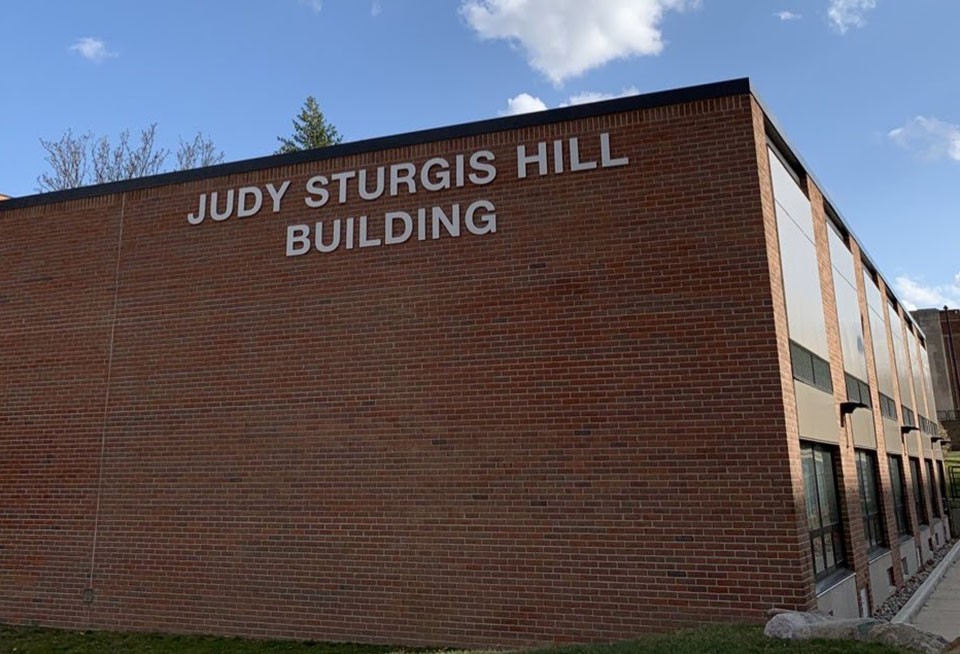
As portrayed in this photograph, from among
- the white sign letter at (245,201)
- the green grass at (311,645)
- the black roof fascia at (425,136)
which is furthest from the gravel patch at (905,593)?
the white sign letter at (245,201)

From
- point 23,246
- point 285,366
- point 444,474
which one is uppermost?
point 23,246

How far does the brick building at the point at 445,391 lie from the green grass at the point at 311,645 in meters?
0.32

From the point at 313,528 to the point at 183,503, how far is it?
82.0 inches

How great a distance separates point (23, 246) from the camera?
42.3 feet

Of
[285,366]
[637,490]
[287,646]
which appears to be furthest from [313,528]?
[637,490]

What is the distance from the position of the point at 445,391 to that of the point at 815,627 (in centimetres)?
506

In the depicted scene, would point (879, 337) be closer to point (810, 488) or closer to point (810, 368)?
point (810, 368)

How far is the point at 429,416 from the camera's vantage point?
1002 cm

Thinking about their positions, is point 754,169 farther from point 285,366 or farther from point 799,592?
point 285,366

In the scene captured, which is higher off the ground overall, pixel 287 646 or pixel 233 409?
pixel 233 409

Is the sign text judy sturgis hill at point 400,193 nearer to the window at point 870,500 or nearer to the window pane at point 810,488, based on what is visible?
the window pane at point 810,488

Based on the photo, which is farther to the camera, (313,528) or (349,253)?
(349,253)

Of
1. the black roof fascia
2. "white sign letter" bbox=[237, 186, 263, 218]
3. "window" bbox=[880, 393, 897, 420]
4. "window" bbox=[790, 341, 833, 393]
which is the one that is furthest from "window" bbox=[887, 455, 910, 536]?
"white sign letter" bbox=[237, 186, 263, 218]

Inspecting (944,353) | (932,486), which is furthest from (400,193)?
(944,353)
